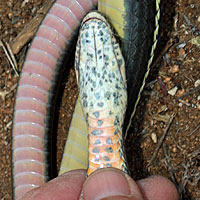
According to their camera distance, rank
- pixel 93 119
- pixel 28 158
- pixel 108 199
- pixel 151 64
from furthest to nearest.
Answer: pixel 28 158 < pixel 151 64 < pixel 93 119 < pixel 108 199

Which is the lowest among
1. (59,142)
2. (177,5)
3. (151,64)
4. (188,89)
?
(59,142)

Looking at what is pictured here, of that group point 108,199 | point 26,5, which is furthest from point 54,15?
point 108,199

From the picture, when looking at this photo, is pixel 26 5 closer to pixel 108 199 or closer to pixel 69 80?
pixel 69 80

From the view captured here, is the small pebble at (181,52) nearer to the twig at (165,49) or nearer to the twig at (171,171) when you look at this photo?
the twig at (165,49)

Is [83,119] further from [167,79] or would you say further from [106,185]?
[106,185]

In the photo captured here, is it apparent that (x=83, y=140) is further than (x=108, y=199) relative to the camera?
Yes

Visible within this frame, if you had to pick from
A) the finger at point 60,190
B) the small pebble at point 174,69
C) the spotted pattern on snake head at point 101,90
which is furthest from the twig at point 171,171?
the finger at point 60,190
